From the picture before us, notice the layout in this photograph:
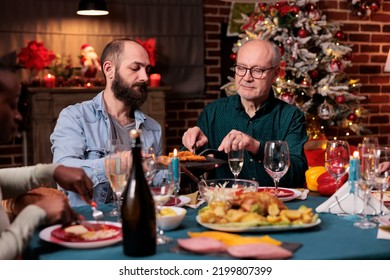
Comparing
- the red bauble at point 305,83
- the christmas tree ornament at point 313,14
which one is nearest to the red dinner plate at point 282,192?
the red bauble at point 305,83

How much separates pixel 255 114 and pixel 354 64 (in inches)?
126

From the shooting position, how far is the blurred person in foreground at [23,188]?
4.89 feet

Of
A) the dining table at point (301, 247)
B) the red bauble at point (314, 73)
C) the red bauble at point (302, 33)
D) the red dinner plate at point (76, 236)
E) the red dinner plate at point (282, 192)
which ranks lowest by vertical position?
the dining table at point (301, 247)

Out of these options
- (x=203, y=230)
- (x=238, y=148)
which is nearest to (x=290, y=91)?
(x=238, y=148)

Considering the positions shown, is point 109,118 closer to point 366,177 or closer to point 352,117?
point 366,177

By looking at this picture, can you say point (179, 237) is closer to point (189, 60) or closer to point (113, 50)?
point (113, 50)

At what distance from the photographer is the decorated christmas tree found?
16.6 feet

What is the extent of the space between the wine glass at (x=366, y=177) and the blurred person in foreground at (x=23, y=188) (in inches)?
30.4

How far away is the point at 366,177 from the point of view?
1872 mm

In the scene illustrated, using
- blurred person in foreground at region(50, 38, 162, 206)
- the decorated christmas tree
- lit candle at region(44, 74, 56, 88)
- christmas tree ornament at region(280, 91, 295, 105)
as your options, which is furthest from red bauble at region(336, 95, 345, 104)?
blurred person in foreground at region(50, 38, 162, 206)

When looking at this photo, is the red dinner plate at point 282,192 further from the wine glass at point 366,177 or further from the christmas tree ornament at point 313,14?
the christmas tree ornament at point 313,14

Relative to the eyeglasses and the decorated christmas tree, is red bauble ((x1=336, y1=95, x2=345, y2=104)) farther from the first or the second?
the eyeglasses

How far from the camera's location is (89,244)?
1.54 metres
